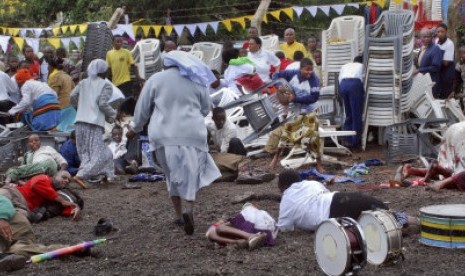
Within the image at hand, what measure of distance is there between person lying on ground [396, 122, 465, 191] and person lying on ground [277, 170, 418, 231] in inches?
77.3

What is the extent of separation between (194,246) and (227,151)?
4.62 meters

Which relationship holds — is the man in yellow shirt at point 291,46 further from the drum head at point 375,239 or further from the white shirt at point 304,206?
the drum head at point 375,239

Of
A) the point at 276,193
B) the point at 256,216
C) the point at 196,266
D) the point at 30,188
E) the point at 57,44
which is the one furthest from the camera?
the point at 57,44

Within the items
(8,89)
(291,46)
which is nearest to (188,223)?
(8,89)

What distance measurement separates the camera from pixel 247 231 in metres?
7.53

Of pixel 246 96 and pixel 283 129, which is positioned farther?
pixel 246 96

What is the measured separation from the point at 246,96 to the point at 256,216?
20.1 ft

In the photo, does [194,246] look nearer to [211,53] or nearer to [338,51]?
[338,51]

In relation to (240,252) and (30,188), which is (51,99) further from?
(240,252)

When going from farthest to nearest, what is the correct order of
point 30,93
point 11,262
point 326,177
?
point 30,93 → point 326,177 → point 11,262

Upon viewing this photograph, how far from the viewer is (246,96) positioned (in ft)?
44.3

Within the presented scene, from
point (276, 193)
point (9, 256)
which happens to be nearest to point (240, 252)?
point (9, 256)

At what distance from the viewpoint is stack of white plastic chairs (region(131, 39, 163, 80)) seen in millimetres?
16578

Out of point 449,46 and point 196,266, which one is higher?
point 449,46
